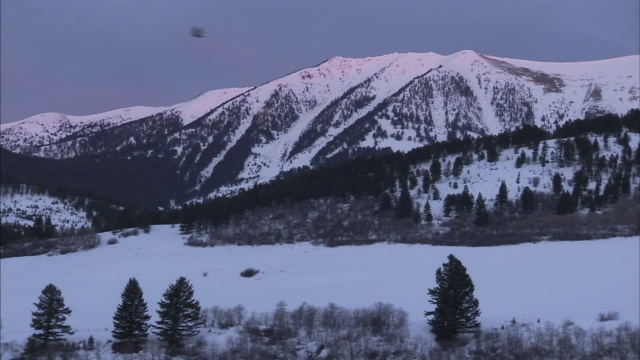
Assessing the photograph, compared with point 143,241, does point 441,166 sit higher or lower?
higher

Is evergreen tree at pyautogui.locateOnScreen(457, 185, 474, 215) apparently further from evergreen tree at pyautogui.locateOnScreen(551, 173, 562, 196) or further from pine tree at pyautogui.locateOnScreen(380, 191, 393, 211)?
evergreen tree at pyautogui.locateOnScreen(551, 173, 562, 196)

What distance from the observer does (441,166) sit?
2340 inches

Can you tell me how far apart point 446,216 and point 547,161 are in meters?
14.3

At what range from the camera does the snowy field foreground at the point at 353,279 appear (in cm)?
2106

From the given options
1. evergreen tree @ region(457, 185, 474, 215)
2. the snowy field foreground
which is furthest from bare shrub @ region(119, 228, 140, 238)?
evergreen tree @ region(457, 185, 474, 215)

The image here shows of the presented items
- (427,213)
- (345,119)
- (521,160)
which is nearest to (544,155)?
(521,160)

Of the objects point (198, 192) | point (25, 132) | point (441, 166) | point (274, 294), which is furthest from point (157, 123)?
point (274, 294)

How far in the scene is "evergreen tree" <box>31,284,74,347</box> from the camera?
19016 millimetres

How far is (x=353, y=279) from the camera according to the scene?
28016 millimetres

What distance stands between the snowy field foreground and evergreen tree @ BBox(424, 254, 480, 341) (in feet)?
2.89

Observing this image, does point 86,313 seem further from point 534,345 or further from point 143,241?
point 143,241

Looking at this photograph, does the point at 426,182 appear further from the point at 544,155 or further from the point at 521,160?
the point at 544,155

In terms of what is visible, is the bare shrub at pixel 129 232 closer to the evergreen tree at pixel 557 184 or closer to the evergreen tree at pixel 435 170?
the evergreen tree at pixel 435 170

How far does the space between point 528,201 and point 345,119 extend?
114m
